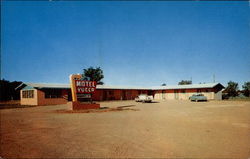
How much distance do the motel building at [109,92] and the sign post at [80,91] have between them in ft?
4.90

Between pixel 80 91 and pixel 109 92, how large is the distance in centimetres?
2250

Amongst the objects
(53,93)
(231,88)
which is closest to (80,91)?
(53,93)

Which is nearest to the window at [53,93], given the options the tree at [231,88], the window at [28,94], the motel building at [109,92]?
the motel building at [109,92]

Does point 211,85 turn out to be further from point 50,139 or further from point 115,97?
point 50,139

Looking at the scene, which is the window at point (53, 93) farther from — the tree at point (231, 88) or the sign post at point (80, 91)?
the tree at point (231, 88)

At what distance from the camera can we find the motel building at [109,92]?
98.6 ft

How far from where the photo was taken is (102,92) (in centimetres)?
4053

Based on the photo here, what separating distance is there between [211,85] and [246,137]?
117 feet

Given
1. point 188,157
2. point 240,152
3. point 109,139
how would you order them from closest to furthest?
point 188,157
point 240,152
point 109,139

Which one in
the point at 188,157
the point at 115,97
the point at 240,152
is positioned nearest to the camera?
the point at 188,157

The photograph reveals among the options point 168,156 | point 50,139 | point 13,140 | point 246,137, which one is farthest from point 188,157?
point 13,140

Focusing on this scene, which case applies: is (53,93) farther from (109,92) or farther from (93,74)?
(93,74)

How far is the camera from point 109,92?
4194cm

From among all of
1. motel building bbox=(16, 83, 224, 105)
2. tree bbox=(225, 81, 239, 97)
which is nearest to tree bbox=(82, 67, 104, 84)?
motel building bbox=(16, 83, 224, 105)
